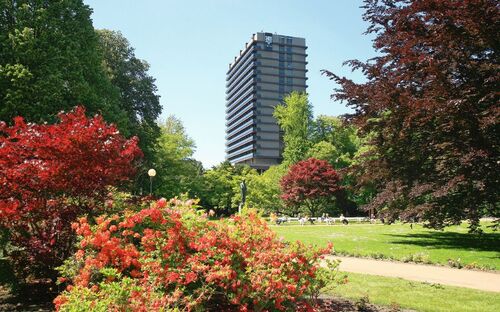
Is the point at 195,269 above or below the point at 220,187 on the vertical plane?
below

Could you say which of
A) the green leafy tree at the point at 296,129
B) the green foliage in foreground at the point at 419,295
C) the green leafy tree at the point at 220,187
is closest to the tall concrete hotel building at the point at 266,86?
the green leafy tree at the point at 220,187

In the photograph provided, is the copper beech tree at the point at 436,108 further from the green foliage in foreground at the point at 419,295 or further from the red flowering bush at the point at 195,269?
the red flowering bush at the point at 195,269

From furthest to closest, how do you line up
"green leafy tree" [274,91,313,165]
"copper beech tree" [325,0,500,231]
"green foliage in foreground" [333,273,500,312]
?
"green leafy tree" [274,91,313,165] → "copper beech tree" [325,0,500,231] → "green foliage in foreground" [333,273,500,312]

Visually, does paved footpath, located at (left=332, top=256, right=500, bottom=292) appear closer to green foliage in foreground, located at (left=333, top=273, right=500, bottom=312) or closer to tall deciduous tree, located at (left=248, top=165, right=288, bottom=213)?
green foliage in foreground, located at (left=333, top=273, right=500, bottom=312)

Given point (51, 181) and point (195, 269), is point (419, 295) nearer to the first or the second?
point (195, 269)

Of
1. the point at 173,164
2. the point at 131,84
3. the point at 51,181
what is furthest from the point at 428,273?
the point at 173,164

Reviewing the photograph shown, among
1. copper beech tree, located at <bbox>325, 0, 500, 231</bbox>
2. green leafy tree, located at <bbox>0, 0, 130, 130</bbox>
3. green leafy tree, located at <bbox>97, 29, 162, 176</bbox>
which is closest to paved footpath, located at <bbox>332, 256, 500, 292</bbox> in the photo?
copper beech tree, located at <bbox>325, 0, 500, 231</bbox>

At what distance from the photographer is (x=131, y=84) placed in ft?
111

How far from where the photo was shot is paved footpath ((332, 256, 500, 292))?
30.2ft

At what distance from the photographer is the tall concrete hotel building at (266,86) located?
117750 millimetres

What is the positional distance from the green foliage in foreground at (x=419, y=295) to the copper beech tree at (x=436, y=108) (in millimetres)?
6452

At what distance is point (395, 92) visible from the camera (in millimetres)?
15914

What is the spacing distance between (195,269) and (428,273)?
315 inches

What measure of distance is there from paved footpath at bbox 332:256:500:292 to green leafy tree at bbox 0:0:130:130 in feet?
45.6
